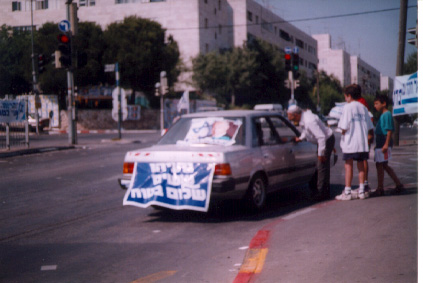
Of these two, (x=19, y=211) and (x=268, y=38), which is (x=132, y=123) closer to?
(x=268, y=38)

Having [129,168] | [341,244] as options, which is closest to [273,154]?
[129,168]

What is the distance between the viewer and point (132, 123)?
157 feet

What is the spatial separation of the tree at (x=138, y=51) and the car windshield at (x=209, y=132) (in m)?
39.1

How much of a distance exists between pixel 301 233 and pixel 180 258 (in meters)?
1.46

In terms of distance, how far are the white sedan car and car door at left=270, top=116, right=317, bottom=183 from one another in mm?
24

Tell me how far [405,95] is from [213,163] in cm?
246

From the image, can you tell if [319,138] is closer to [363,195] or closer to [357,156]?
[357,156]

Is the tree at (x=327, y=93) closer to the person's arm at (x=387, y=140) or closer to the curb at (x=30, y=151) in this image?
the curb at (x=30, y=151)

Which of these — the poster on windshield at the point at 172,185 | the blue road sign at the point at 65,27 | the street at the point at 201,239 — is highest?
the blue road sign at the point at 65,27

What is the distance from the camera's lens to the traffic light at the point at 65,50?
66.6 ft

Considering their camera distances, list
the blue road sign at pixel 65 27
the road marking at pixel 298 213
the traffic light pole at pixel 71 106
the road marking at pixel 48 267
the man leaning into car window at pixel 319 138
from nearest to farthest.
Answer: the road marking at pixel 48 267 < the road marking at pixel 298 213 < the man leaning into car window at pixel 319 138 < the blue road sign at pixel 65 27 < the traffic light pole at pixel 71 106

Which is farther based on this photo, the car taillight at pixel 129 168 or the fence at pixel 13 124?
the fence at pixel 13 124

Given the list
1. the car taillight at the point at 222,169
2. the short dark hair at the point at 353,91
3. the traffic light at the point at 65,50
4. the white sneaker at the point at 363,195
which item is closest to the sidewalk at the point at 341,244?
the white sneaker at the point at 363,195

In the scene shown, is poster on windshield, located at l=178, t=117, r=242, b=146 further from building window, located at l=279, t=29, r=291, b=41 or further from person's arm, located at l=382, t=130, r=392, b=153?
building window, located at l=279, t=29, r=291, b=41
